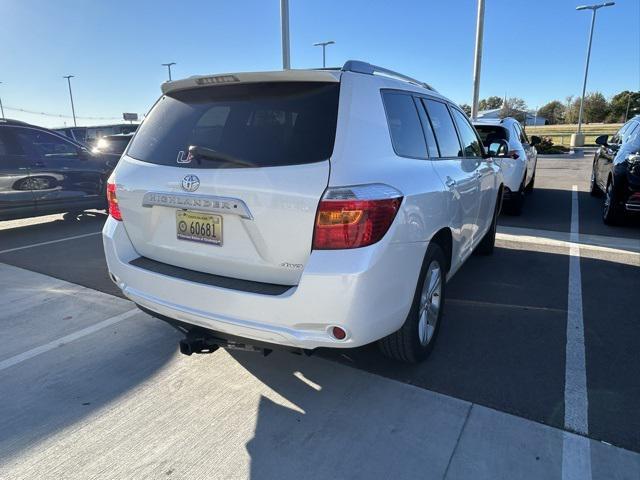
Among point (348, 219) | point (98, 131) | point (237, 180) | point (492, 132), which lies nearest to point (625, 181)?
point (492, 132)

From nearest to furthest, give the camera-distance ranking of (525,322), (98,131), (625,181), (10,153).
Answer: (525,322) < (625,181) < (10,153) < (98,131)

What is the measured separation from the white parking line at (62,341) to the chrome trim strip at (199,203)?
1.55m

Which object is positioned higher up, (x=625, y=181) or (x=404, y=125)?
(x=404, y=125)

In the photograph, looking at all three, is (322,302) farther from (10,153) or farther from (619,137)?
(619,137)

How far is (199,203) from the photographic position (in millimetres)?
2404

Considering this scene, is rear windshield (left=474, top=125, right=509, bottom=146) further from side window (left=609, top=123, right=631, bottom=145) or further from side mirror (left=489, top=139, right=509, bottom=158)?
side mirror (left=489, top=139, right=509, bottom=158)

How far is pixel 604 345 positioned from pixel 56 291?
479 centimetres

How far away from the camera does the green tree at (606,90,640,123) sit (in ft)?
230

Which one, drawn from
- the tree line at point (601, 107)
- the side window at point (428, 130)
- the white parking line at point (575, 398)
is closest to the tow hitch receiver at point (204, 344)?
the white parking line at point (575, 398)

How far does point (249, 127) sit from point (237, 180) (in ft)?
1.12

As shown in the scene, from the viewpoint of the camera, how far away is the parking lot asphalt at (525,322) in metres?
2.67

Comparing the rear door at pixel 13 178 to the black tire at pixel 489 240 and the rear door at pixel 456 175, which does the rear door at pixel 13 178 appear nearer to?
the rear door at pixel 456 175

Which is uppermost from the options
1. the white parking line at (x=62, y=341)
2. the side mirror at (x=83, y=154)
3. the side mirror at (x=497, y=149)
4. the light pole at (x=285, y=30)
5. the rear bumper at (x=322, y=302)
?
the light pole at (x=285, y=30)

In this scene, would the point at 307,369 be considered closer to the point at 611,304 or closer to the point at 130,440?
the point at 130,440
